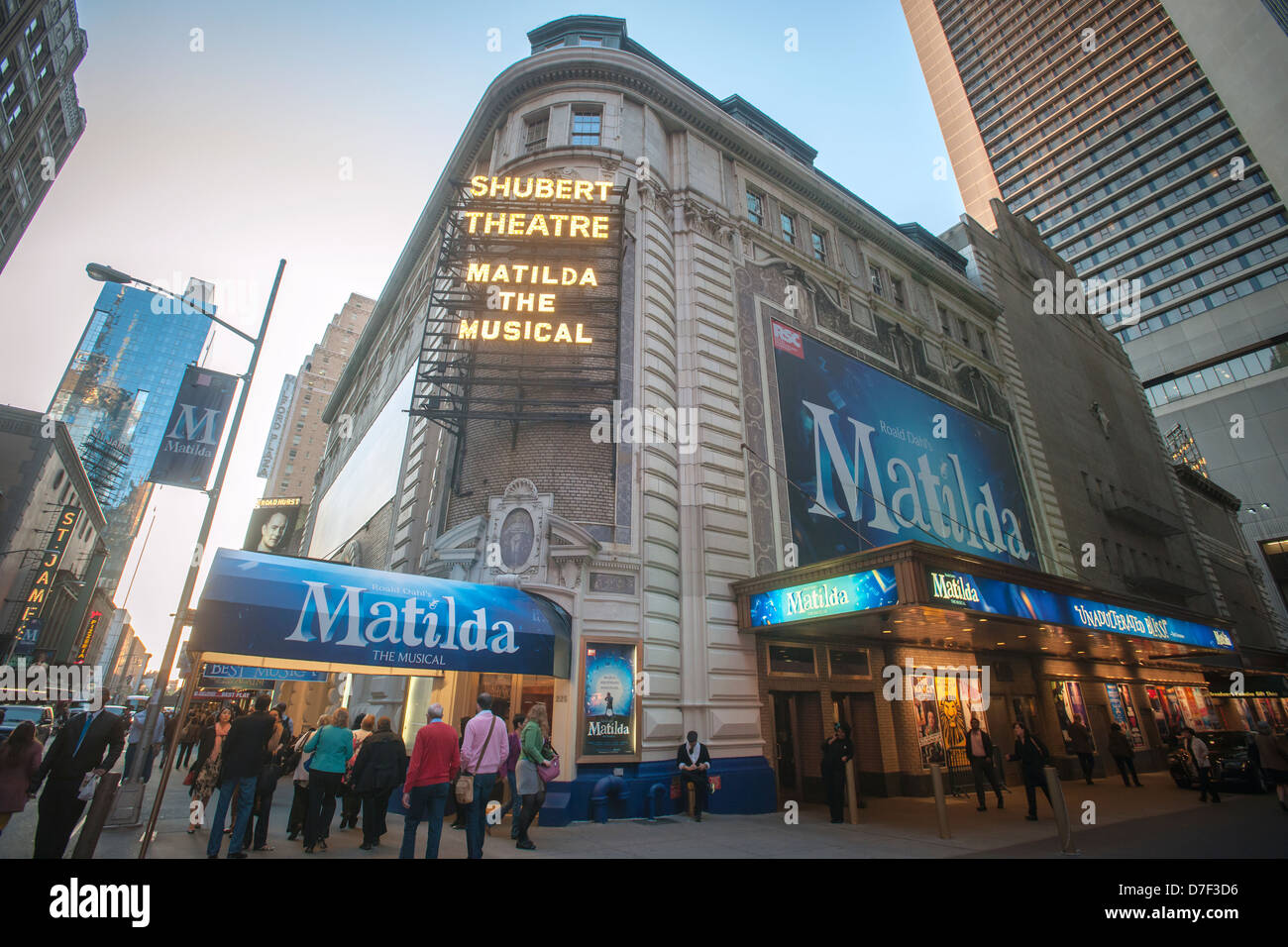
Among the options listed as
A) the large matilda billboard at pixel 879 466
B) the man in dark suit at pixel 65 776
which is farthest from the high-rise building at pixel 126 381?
the man in dark suit at pixel 65 776

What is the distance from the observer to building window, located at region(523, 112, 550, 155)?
68.6 feet

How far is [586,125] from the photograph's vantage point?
68.4 feet

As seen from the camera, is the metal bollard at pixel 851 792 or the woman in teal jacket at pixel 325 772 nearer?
the woman in teal jacket at pixel 325 772

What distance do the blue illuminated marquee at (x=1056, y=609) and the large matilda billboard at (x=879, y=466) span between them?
5343mm

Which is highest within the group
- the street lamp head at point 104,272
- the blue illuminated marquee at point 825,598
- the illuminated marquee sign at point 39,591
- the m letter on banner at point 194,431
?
the illuminated marquee sign at point 39,591

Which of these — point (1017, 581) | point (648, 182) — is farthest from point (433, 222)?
point (1017, 581)

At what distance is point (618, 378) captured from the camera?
1603cm

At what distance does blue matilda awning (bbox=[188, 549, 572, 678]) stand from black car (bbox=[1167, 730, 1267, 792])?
19.9 meters

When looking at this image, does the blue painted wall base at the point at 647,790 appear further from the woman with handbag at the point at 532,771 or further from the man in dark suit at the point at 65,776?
the man in dark suit at the point at 65,776

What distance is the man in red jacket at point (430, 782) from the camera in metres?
7.43

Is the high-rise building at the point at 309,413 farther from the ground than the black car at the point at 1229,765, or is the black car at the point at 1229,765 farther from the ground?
the high-rise building at the point at 309,413

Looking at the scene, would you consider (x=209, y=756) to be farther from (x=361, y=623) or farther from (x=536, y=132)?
(x=536, y=132)
